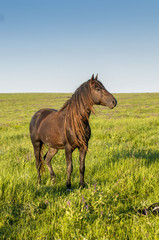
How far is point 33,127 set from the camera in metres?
4.95

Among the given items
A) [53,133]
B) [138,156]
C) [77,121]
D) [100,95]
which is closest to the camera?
[100,95]

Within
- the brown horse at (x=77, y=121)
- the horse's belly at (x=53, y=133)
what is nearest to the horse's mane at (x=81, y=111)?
the brown horse at (x=77, y=121)

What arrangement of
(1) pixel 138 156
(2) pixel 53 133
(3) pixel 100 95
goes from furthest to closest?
(1) pixel 138 156, (2) pixel 53 133, (3) pixel 100 95

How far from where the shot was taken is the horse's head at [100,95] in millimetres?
3596

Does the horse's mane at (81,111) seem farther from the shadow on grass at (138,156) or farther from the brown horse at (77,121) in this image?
the shadow on grass at (138,156)

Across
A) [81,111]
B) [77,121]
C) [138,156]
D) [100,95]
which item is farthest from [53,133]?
[138,156]

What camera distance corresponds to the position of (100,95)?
3.63 metres

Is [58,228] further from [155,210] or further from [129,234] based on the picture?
[155,210]

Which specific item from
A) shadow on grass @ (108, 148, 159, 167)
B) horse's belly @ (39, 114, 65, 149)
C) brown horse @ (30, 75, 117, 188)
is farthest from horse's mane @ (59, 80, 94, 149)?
shadow on grass @ (108, 148, 159, 167)

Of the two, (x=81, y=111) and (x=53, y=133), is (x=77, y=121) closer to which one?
(x=81, y=111)

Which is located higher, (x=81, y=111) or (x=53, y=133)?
(x=81, y=111)

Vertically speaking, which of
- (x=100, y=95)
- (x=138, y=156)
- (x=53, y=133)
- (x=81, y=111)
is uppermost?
(x=100, y=95)

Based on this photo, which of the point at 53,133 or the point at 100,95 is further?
the point at 53,133

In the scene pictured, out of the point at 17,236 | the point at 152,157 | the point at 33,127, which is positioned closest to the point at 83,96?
the point at 33,127
